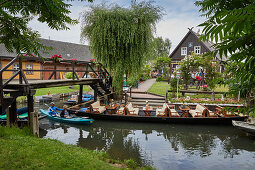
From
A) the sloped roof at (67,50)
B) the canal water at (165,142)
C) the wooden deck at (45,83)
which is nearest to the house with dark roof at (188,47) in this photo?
the sloped roof at (67,50)

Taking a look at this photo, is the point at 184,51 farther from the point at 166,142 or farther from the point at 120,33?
the point at 166,142

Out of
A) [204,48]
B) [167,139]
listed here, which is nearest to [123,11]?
[167,139]

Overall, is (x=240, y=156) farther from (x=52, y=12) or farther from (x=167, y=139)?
(x=52, y=12)

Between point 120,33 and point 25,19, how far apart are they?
10.7m

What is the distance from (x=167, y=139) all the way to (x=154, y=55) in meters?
8.17

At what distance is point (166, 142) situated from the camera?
Result: 9.92 metres

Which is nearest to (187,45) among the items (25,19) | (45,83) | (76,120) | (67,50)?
(67,50)

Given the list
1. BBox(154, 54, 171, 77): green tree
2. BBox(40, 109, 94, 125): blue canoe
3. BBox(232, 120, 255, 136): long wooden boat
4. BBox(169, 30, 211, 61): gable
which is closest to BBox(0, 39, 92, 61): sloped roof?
BBox(154, 54, 171, 77): green tree

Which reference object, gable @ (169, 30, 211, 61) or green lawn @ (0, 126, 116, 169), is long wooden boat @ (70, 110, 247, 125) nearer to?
green lawn @ (0, 126, 116, 169)

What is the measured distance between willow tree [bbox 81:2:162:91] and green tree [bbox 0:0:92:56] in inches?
412

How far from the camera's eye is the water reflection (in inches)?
305

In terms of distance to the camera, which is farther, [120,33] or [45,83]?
[120,33]

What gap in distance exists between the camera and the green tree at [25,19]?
11.6 feet

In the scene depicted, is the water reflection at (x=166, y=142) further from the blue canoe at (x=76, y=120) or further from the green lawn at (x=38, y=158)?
the green lawn at (x=38, y=158)
